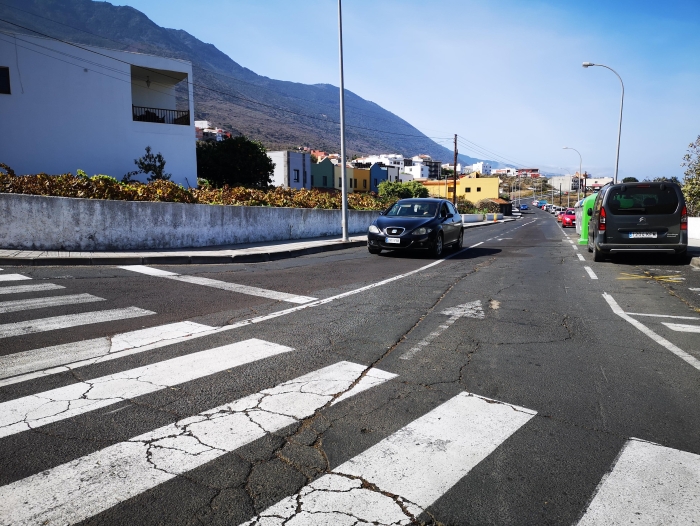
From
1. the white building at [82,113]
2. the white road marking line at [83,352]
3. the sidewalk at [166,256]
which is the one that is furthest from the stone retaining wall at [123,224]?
the white building at [82,113]

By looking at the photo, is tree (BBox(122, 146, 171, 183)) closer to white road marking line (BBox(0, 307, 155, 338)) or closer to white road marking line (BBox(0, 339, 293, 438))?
white road marking line (BBox(0, 307, 155, 338))

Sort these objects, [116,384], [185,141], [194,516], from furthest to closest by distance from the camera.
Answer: [185,141] → [116,384] → [194,516]

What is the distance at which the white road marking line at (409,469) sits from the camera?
2293mm

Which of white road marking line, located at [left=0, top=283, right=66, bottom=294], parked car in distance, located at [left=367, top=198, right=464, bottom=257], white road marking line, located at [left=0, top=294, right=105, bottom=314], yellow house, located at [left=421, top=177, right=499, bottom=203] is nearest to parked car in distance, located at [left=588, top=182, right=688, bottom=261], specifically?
parked car in distance, located at [left=367, top=198, right=464, bottom=257]

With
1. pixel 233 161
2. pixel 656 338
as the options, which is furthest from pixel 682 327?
pixel 233 161

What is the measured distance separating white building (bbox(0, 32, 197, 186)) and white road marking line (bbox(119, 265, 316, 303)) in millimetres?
18687

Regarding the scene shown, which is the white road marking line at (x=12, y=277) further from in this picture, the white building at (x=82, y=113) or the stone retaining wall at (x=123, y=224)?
the white building at (x=82, y=113)

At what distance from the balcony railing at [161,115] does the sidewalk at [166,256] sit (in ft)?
57.0

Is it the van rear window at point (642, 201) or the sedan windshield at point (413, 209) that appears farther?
the sedan windshield at point (413, 209)

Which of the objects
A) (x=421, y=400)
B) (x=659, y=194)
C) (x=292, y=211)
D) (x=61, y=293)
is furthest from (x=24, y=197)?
(x=659, y=194)

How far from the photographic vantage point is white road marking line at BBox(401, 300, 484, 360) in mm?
4863

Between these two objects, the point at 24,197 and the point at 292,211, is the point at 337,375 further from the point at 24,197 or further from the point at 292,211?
the point at 292,211

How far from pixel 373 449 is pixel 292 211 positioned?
50.7 feet

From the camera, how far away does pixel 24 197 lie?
10727mm
